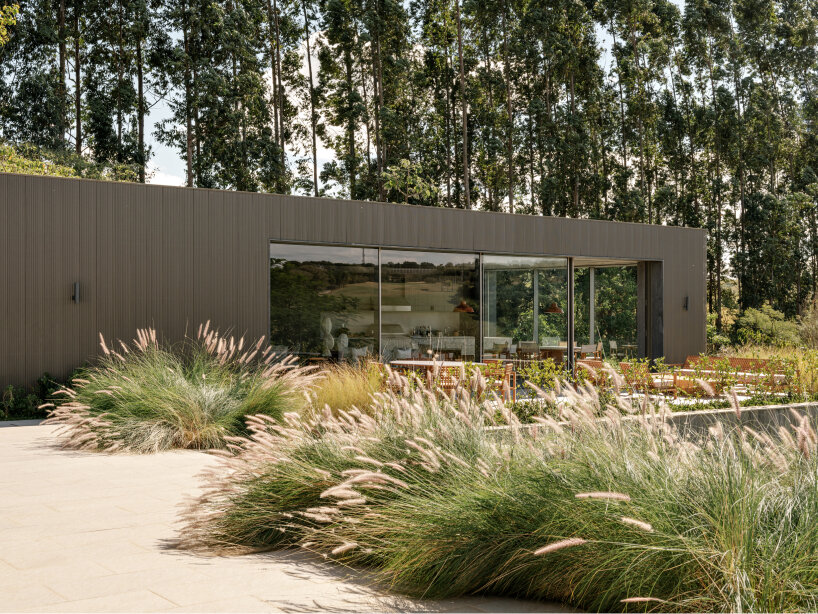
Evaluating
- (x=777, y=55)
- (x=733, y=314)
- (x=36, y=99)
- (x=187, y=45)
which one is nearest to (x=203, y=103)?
(x=187, y=45)

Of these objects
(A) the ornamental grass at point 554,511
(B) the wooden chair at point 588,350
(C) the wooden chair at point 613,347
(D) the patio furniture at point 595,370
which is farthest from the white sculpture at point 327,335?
(A) the ornamental grass at point 554,511

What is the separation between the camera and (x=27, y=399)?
9922 mm

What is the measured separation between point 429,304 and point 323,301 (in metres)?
1.87

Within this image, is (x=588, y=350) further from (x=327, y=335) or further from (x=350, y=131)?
(x=350, y=131)

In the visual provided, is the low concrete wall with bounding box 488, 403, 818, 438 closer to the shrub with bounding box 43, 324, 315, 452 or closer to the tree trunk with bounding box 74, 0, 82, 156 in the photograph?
the shrub with bounding box 43, 324, 315, 452

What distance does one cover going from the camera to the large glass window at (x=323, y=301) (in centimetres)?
1193

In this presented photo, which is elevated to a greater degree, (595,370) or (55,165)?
(55,165)

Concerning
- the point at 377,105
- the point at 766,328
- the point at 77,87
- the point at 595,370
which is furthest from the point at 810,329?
the point at 77,87

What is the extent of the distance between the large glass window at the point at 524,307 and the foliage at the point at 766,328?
7467mm

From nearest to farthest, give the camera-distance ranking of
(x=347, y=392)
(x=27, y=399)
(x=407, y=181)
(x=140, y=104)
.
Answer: (x=347, y=392)
(x=27, y=399)
(x=140, y=104)
(x=407, y=181)

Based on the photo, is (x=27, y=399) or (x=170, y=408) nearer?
(x=170, y=408)

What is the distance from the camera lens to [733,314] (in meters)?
27.7

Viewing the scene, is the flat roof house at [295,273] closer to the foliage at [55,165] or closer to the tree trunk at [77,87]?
the foliage at [55,165]

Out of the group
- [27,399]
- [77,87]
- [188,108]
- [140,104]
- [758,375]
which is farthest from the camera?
[140,104]
